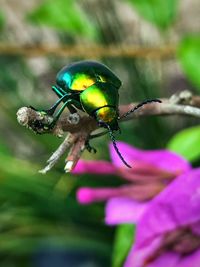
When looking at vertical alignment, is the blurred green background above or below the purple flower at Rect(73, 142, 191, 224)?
below

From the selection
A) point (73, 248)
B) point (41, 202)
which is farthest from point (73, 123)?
point (73, 248)

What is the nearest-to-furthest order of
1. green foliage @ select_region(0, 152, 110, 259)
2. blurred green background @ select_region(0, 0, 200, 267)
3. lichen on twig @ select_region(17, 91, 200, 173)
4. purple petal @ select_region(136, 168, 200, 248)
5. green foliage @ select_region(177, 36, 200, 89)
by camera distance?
lichen on twig @ select_region(17, 91, 200, 173) < purple petal @ select_region(136, 168, 200, 248) < green foliage @ select_region(177, 36, 200, 89) < blurred green background @ select_region(0, 0, 200, 267) < green foliage @ select_region(0, 152, 110, 259)

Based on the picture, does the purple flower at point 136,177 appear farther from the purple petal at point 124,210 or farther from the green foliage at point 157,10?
the green foliage at point 157,10

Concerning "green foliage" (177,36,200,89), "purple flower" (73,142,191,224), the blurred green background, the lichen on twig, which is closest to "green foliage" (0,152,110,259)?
the blurred green background

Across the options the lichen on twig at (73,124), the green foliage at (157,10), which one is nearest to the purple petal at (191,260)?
the lichen on twig at (73,124)

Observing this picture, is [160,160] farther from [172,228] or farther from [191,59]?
[191,59]

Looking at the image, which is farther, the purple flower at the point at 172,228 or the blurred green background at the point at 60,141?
the blurred green background at the point at 60,141

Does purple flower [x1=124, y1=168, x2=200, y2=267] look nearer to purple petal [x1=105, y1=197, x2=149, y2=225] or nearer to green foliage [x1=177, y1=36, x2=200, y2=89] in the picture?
purple petal [x1=105, y1=197, x2=149, y2=225]
